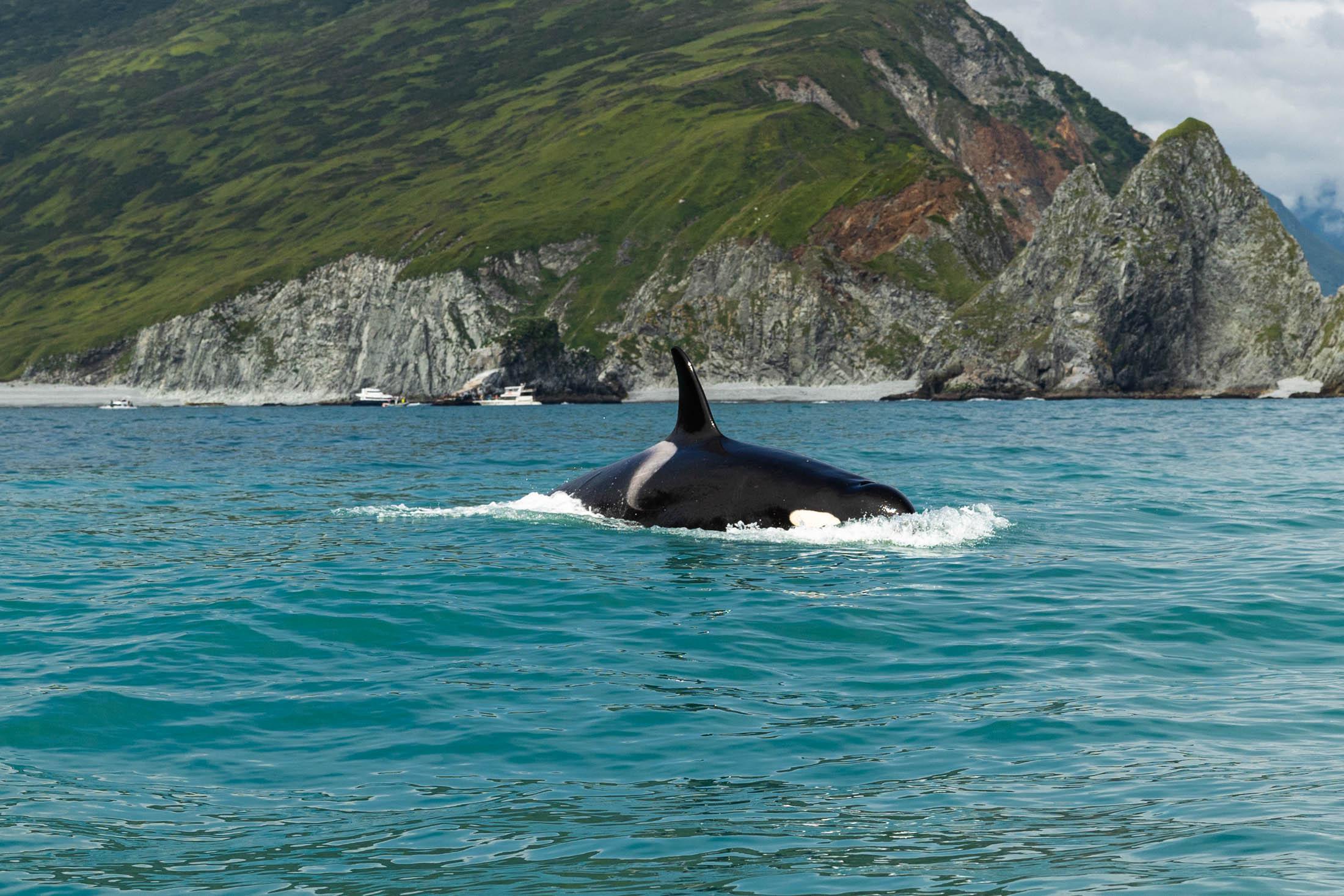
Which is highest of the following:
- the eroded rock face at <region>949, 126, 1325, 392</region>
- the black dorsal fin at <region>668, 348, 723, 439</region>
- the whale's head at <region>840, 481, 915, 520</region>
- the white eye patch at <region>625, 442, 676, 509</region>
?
the eroded rock face at <region>949, 126, 1325, 392</region>

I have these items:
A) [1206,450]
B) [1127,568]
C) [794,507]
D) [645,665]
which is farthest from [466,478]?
[1206,450]

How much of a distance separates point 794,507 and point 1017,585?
4.87 m

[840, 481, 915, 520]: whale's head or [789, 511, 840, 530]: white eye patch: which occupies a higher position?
[840, 481, 915, 520]: whale's head

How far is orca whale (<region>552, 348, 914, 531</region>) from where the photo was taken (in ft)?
69.8

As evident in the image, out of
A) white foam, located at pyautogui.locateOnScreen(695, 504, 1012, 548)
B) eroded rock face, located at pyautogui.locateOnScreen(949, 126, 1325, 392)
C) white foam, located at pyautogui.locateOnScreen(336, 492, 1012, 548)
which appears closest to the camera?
white foam, located at pyautogui.locateOnScreen(695, 504, 1012, 548)

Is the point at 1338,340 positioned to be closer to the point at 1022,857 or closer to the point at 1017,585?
the point at 1017,585

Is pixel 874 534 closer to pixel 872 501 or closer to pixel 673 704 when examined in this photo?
pixel 872 501

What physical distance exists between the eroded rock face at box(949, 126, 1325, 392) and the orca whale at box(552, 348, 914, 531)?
165m

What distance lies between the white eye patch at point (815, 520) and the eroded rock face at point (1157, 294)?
166043 millimetres

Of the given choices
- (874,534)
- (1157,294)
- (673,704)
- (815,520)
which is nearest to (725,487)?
(815,520)

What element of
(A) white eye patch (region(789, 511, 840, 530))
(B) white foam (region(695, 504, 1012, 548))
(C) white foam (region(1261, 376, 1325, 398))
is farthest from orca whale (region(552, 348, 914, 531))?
(C) white foam (region(1261, 376, 1325, 398))

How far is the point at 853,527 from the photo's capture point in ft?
69.2

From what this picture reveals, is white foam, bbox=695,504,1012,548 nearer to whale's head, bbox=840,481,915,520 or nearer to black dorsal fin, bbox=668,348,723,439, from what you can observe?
whale's head, bbox=840,481,915,520

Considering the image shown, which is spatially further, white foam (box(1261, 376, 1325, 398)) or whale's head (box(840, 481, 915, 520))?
white foam (box(1261, 376, 1325, 398))
